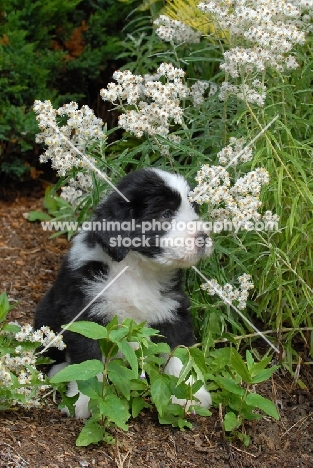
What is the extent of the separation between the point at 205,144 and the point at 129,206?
111 cm

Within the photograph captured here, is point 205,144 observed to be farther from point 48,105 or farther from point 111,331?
point 111,331

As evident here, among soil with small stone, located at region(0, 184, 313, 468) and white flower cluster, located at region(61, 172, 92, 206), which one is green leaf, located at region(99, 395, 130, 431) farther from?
white flower cluster, located at region(61, 172, 92, 206)

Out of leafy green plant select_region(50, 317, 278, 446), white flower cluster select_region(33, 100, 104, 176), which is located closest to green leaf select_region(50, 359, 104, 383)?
leafy green plant select_region(50, 317, 278, 446)

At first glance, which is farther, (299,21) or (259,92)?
(299,21)

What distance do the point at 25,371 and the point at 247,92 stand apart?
6.33 feet

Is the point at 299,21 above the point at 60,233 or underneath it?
above

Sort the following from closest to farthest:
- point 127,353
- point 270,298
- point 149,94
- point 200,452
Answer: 1. point 127,353
2. point 200,452
3. point 149,94
4. point 270,298

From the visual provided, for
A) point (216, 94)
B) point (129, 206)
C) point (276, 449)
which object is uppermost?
point (216, 94)

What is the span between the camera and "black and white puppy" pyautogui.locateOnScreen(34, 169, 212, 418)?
3693mm

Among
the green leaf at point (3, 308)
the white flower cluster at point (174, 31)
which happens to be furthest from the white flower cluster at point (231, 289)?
the white flower cluster at point (174, 31)

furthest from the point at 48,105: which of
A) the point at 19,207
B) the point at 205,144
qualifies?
the point at 19,207

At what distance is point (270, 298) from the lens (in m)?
4.45

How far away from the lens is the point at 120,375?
332cm

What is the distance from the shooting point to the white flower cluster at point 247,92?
4.05 meters
